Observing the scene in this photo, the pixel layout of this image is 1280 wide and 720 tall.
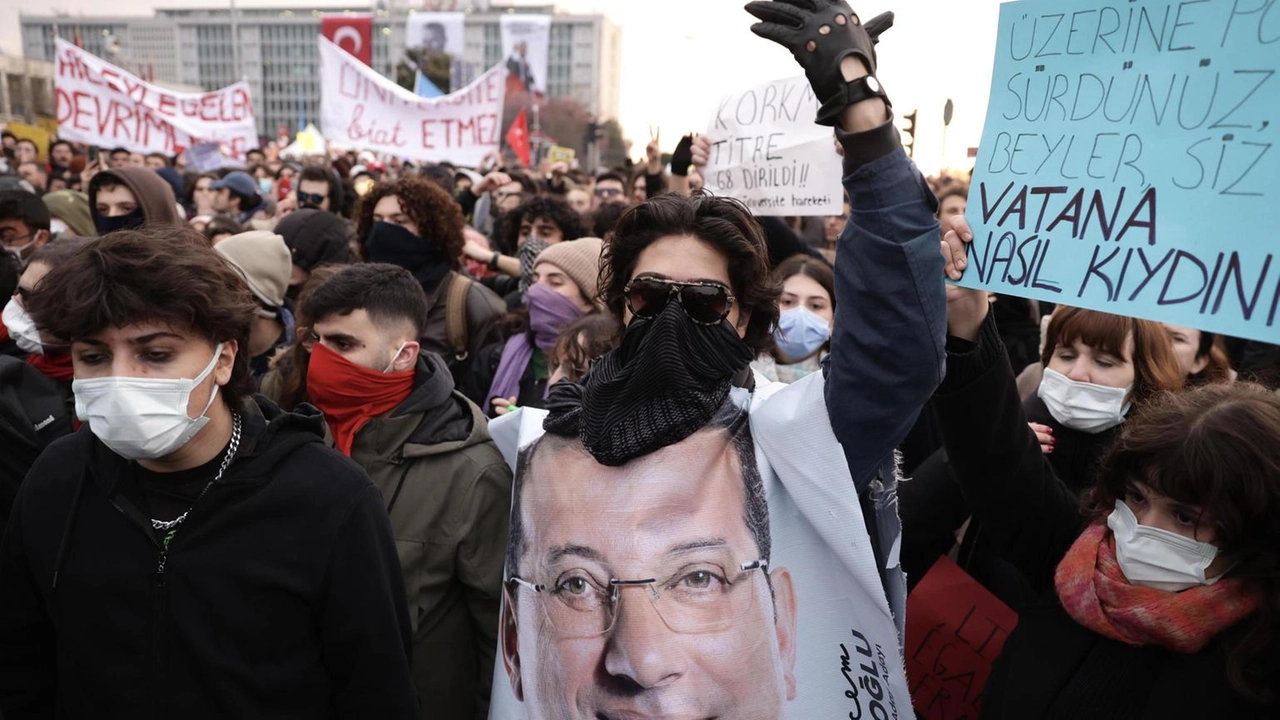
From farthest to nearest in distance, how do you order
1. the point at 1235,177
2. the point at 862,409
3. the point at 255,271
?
the point at 255,271 < the point at 862,409 < the point at 1235,177

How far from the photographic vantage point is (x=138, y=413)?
195 cm

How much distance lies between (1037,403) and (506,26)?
1555 cm

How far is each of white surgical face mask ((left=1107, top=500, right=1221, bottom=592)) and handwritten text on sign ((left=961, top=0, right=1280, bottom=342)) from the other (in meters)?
0.59

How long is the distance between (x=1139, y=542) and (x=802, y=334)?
2282mm

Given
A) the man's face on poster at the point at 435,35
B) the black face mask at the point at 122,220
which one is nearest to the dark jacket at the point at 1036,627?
the black face mask at the point at 122,220

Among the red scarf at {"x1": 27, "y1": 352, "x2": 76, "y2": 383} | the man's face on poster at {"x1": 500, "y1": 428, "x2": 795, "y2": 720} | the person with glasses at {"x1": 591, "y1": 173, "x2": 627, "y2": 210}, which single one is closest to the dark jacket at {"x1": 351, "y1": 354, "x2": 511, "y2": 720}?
the man's face on poster at {"x1": 500, "y1": 428, "x2": 795, "y2": 720}

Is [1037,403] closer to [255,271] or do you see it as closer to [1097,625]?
[1097,625]

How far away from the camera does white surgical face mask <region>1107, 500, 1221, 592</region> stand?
1.91 meters

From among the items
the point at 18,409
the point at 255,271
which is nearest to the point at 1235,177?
the point at 18,409

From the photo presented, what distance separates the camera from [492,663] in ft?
8.75

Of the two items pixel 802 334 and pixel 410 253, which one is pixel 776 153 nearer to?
pixel 802 334

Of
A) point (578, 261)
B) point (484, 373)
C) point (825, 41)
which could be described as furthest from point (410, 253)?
point (825, 41)

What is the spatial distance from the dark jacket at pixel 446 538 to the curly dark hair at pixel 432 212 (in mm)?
2588

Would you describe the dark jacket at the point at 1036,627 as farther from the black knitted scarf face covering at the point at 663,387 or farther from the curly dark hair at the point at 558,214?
the curly dark hair at the point at 558,214
